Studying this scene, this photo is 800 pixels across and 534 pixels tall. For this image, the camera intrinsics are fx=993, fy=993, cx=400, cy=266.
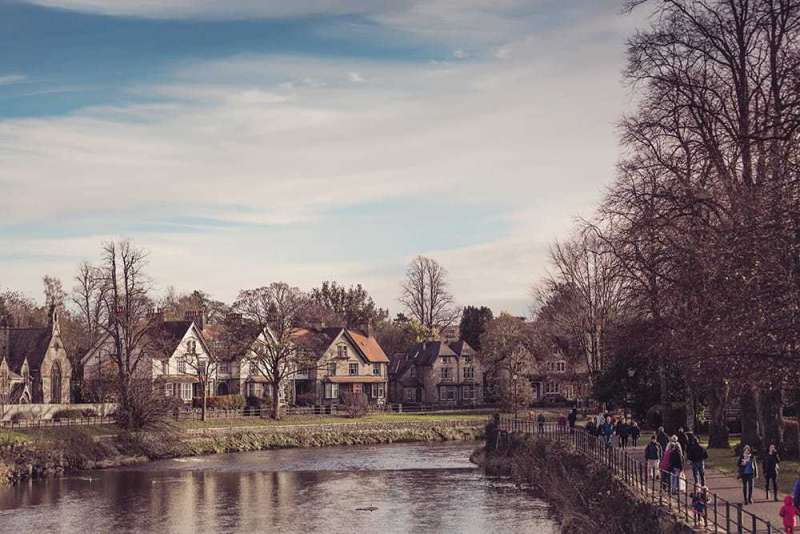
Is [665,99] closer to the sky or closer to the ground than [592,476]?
closer to the sky

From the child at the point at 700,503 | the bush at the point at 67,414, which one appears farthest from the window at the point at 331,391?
the child at the point at 700,503

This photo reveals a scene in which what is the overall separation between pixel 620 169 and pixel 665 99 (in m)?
3.94

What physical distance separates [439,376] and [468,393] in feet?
14.6

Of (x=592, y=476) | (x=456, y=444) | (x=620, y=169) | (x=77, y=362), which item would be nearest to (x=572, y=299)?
(x=456, y=444)

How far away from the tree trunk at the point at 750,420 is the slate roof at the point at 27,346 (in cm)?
5992

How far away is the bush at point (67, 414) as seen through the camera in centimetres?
6869

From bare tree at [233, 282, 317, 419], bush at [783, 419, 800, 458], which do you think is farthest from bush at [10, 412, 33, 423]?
bush at [783, 419, 800, 458]

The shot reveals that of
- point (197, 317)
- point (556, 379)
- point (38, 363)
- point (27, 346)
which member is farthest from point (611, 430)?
point (197, 317)

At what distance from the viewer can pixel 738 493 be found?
29.4 m

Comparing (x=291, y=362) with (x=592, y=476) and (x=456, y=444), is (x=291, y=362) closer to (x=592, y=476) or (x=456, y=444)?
(x=456, y=444)

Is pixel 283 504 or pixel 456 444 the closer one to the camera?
pixel 283 504

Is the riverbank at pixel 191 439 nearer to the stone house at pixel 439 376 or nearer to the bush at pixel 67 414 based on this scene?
the bush at pixel 67 414

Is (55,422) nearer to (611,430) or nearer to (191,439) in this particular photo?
(191,439)

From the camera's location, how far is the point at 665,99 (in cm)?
3700
